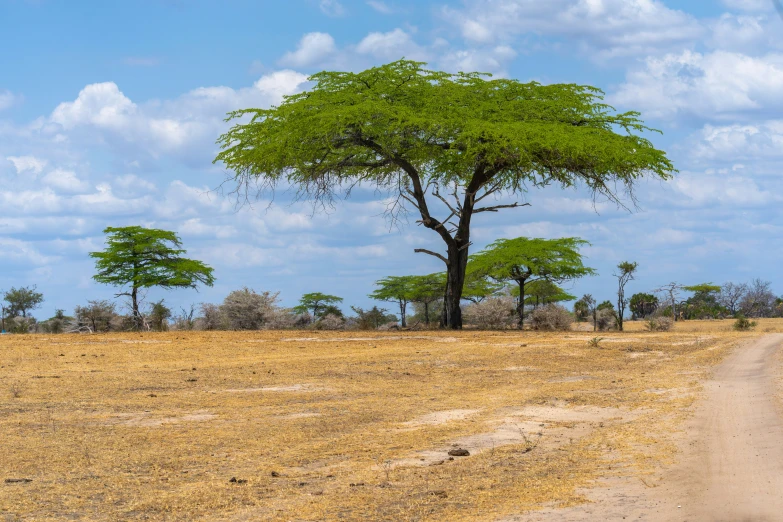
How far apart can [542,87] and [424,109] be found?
15.7 feet

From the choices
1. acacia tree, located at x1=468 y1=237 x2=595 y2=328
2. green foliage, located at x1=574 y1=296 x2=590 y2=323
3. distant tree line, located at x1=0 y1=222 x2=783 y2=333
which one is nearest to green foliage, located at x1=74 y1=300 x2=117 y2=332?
distant tree line, located at x1=0 y1=222 x2=783 y2=333

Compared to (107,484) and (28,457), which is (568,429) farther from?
(28,457)

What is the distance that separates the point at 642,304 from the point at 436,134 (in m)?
30.1

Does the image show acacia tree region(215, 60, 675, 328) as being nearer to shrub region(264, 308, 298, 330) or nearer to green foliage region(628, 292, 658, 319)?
shrub region(264, 308, 298, 330)

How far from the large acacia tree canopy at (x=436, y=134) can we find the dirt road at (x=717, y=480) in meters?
16.0

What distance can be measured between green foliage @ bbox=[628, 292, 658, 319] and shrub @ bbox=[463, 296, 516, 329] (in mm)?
18597

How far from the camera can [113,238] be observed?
4259 cm

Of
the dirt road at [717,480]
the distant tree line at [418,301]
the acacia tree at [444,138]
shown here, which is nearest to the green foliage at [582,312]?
the distant tree line at [418,301]

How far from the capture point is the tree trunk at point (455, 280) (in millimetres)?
29141

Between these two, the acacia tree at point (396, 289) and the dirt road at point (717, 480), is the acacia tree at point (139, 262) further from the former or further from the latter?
the dirt road at point (717, 480)

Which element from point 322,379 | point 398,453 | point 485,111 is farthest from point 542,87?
point 398,453

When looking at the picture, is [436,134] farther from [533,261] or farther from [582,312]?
[582,312]

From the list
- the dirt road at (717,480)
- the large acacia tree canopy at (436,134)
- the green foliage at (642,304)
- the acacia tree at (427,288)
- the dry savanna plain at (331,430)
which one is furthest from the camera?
the green foliage at (642,304)

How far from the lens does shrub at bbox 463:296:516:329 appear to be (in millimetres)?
34344
